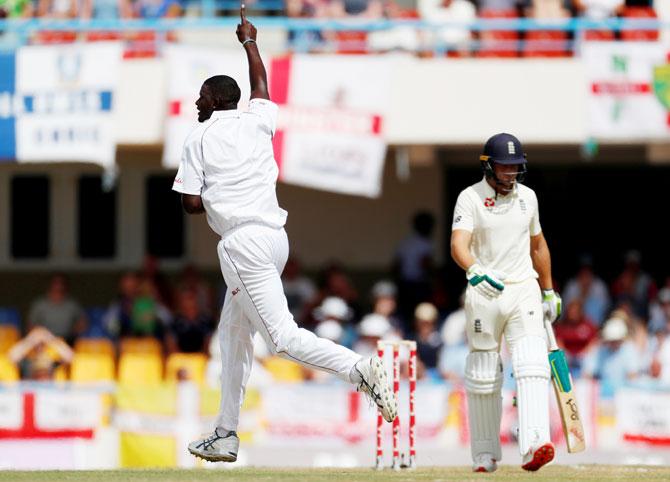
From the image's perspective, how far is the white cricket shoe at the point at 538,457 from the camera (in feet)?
30.9

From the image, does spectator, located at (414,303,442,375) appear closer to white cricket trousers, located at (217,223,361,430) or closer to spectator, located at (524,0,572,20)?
spectator, located at (524,0,572,20)

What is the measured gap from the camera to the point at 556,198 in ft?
69.0

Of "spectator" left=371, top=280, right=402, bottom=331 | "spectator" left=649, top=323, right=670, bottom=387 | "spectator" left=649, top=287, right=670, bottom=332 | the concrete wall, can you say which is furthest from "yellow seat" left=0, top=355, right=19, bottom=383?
"spectator" left=649, top=287, right=670, bottom=332

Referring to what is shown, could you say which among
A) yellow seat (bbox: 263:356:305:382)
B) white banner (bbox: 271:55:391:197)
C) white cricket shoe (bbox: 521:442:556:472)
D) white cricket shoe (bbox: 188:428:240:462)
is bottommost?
white cricket shoe (bbox: 521:442:556:472)

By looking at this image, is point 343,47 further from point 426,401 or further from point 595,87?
point 426,401

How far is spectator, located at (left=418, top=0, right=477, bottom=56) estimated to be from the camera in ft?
60.4

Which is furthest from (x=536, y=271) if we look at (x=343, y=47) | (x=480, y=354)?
(x=343, y=47)

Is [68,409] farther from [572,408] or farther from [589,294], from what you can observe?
[572,408]

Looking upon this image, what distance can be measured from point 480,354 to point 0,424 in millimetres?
6980

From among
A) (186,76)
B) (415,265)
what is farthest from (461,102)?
(186,76)

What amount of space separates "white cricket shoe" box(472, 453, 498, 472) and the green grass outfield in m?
0.06

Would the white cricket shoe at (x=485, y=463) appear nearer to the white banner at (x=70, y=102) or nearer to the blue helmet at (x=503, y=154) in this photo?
the blue helmet at (x=503, y=154)

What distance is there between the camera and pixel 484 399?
1014 centimetres

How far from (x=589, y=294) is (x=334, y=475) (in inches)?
367
